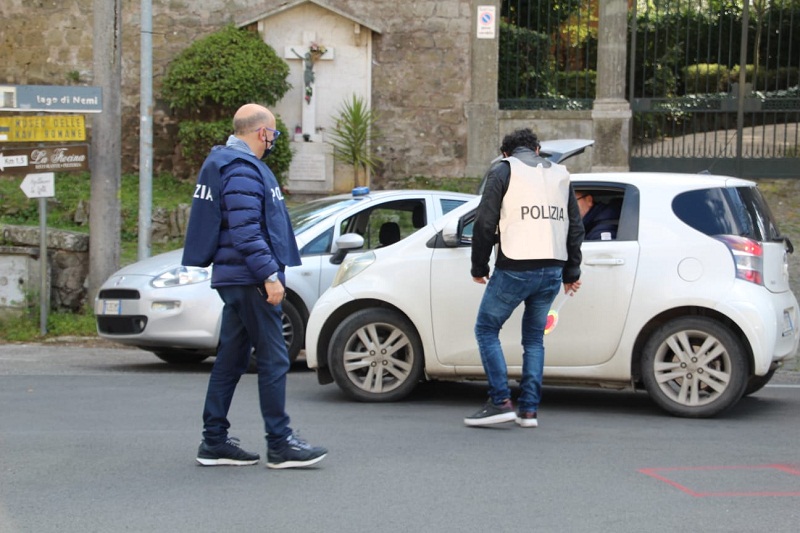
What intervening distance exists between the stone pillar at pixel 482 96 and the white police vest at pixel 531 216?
11087 millimetres

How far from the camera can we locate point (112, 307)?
32.6ft

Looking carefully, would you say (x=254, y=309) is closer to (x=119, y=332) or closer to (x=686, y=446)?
(x=686, y=446)

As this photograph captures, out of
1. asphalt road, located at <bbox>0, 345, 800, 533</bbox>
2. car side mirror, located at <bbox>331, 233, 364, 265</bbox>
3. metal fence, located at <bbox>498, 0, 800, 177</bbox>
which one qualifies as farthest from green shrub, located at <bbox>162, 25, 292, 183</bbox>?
asphalt road, located at <bbox>0, 345, 800, 533</bbox>

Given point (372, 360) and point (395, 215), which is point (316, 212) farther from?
point (372, 360)

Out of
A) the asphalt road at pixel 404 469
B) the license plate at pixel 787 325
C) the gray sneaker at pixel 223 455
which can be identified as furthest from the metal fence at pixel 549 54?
the gray sneaker at pixel 223 455

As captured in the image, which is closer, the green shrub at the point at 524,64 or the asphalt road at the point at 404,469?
the asphalt road at the point at 404,469

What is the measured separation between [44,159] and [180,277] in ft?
9.76

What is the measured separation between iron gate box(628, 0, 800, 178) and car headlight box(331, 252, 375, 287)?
10.3m

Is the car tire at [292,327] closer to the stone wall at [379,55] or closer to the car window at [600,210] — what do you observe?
the car window at [600,210]

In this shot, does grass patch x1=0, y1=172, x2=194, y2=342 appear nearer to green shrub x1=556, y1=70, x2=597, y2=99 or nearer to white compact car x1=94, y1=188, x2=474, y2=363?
white compact car x1=94, y1=188, x2=474, y2=363

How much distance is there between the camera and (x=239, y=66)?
17.4 metres

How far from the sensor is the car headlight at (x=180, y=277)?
9.79 meters

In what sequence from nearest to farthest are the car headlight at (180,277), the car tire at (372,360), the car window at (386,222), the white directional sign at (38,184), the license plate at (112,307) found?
the car tire at (372,360)
the car headlight at (180,277)
the license plate at (112,307)
the car window at (386,222)
the white directional sign at (38,184)

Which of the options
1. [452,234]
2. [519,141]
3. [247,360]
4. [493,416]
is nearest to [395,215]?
[452,234]
